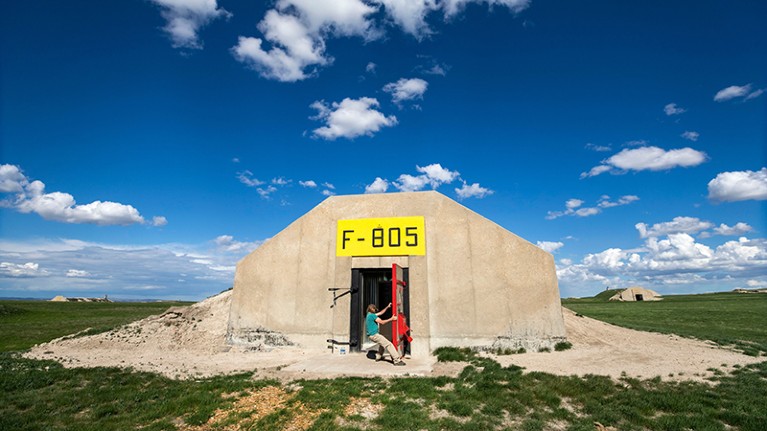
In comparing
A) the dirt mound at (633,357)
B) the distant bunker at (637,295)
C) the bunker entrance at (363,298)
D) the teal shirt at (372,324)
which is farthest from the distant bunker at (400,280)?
the distant bunker at (637,295)

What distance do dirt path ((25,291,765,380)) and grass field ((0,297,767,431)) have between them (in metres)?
1.06

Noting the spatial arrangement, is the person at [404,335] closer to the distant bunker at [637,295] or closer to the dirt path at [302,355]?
the dirt path at [302,355]

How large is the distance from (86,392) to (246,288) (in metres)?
6.45

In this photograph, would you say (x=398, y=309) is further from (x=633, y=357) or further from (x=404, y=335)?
(x=633, y=357)

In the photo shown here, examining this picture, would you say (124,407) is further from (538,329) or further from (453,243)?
(538,329)

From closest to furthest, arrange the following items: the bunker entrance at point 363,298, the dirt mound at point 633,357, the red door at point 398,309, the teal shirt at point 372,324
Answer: the dirt mound at point 633,357 → the teal shirt at point 372,324 → the red door at point 398,309 → the bunker entrance at point 363,298

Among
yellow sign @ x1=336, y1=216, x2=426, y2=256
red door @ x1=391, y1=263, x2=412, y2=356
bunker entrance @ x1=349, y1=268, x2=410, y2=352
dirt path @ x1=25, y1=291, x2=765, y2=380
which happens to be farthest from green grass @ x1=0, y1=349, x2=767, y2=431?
yellow sign @ x1=336, y1=216, x2=426, y2=256

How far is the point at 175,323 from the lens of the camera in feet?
57.6

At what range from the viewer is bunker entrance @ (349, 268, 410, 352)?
13.1 metres

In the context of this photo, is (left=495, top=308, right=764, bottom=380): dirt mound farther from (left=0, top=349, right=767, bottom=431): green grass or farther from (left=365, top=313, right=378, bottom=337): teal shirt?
(left=365, top=313, right=378, bottom=337): teal shirt

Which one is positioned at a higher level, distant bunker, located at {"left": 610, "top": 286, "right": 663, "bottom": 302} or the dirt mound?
distant bunker, located at {"left": 610, "top": 286, "right": 663, "bottom": 302}

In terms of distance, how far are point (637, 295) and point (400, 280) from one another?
5587 cm

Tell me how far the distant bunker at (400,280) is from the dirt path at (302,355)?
88cm

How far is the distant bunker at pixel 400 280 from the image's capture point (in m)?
12.7
